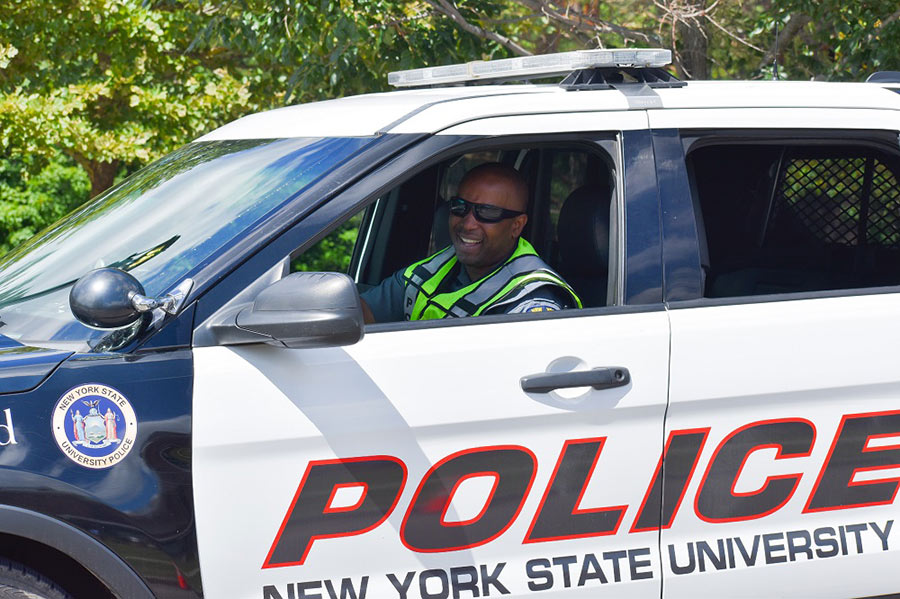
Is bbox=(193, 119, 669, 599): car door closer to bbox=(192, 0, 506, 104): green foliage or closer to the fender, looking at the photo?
the fender

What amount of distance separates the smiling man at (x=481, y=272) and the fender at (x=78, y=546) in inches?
36.7

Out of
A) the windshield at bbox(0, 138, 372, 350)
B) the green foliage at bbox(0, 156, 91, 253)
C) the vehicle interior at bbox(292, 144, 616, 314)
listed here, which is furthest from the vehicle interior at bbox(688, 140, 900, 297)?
the green foliage at bbox(0, 156, 91, 253)

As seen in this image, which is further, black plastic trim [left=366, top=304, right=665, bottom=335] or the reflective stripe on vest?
the reflective stripe on vest

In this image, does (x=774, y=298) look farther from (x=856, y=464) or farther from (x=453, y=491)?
(x=453, y=491)

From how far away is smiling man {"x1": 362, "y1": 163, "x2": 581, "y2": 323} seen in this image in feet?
10.0

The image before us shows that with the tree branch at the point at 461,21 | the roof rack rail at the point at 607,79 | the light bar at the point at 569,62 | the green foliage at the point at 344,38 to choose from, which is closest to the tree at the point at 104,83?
the green foliage at the point at 344,38

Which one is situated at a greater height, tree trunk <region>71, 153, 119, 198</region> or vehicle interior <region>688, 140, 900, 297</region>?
vehicle interior <region>688, 140, 900, 297</region>

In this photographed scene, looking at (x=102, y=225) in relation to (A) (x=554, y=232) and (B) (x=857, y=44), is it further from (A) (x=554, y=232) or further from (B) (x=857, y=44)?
(B) (x=857, y=44)

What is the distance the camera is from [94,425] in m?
2.39

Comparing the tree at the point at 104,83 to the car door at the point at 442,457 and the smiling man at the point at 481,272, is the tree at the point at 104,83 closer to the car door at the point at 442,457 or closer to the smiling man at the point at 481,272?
the smiling man at the point at 481,272

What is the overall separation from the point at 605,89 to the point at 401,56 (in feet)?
13.6

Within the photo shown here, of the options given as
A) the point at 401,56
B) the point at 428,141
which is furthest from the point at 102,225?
the point at 401,56

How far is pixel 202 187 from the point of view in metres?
2.87

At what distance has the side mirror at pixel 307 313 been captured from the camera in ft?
7.79
